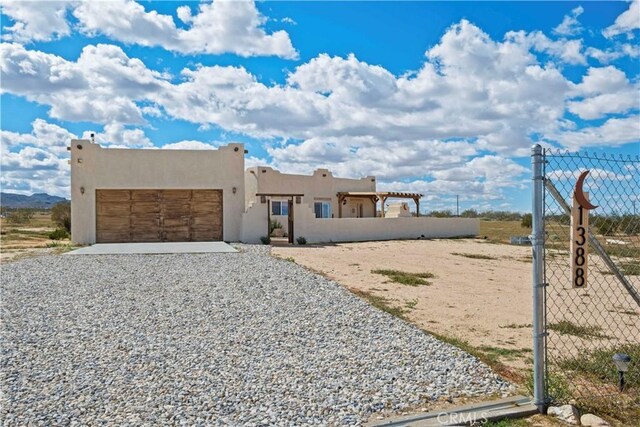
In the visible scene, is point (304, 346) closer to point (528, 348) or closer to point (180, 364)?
point (180, 364)

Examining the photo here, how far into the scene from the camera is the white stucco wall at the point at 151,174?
22219 mm

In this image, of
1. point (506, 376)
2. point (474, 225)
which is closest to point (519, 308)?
point (506, 376)

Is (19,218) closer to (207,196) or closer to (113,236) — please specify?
(113,236)

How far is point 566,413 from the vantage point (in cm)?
421

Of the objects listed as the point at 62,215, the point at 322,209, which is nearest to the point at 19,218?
the point at 62,215

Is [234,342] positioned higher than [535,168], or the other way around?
[535,168]

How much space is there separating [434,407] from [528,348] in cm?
274

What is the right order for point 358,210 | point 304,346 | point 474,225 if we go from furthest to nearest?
point 358,210, point 474,225, point 304,346

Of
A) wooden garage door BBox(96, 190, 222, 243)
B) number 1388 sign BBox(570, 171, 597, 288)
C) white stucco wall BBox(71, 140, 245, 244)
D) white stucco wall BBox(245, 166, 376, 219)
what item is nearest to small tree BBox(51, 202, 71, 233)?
white stucco wall BBox(71, 140, 245, 244)

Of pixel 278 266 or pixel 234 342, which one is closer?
pixel 234 342

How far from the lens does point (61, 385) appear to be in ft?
16.0

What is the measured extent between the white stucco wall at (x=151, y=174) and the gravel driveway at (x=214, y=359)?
1274 centimetres

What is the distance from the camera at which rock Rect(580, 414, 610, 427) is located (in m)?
4.03

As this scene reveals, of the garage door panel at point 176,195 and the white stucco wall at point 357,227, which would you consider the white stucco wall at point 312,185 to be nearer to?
the white stucco wall at point 357,227
